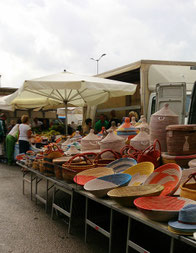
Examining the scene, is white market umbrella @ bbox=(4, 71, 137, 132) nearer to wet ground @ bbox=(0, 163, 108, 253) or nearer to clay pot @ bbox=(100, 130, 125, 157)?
wet ground @ bbox=(0, 163, 108, 253)

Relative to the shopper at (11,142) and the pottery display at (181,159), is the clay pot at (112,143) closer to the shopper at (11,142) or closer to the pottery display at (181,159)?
the pottery display at (181,159)

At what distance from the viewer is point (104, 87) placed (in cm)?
621

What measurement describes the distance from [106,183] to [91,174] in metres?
0.41

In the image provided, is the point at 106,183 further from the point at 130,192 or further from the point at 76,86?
the point at 76,86

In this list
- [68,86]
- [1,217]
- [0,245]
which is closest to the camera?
[0,245]

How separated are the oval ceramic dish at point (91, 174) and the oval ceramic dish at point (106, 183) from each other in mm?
274

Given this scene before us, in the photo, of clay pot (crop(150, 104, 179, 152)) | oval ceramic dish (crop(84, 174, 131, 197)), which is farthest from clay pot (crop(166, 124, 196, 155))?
oval ceramic dish (crop(84, 174, 131, 197))

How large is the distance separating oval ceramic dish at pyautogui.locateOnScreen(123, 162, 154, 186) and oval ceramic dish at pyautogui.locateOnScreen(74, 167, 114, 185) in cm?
23

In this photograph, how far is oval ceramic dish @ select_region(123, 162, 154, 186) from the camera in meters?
2.77

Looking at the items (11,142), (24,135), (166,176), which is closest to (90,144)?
(166,176)

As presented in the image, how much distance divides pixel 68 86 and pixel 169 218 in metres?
4.37

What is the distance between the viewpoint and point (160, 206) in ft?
6.51

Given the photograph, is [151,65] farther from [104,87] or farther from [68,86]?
[68,86]


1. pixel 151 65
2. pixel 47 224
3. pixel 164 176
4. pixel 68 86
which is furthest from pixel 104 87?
pixel 164 176
